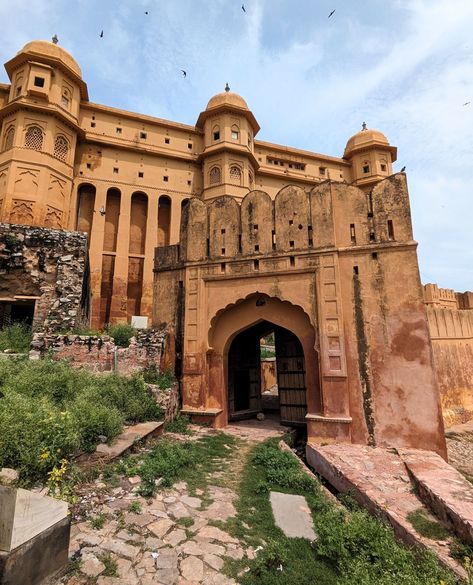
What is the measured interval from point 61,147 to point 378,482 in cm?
2448

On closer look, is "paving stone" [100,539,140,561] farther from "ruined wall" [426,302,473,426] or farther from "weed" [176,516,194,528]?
"ruined wall" [426,302,473,426]

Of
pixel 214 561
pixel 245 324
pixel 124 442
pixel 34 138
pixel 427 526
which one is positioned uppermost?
pixel 34 138

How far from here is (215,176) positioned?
24.4m

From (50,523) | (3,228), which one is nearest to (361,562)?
A: (50,523)

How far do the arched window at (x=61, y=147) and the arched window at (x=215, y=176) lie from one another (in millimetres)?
9891

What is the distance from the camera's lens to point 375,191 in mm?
8953

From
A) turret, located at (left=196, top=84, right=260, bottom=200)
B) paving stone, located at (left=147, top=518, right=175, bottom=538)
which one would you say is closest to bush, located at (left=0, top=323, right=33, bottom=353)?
paving stone, located at (left=147, top=518, right=175, bottom=538)

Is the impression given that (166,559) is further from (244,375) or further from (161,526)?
(244,375)

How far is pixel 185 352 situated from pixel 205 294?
6.12ft

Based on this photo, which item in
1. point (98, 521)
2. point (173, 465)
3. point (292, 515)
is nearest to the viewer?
point (98, 521)

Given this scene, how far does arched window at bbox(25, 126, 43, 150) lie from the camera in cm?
1972

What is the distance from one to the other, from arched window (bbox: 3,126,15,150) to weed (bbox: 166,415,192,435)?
2044 centimetres

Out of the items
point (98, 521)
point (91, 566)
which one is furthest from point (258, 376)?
point (91, 566)

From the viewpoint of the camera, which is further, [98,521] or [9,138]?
[9,138]
